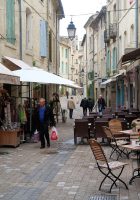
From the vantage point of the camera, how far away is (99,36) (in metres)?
49.9

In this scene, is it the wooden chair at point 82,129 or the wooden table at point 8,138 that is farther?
the wooden chair at point 82,129

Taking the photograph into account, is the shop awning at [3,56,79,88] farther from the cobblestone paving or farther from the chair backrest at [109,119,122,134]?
the chair backrest at [109,119,122,134]

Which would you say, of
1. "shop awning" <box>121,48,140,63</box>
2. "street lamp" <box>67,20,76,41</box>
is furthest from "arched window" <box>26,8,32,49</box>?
"shop awning" <box>121,48,140,63</box>

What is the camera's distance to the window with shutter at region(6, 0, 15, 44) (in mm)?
17875

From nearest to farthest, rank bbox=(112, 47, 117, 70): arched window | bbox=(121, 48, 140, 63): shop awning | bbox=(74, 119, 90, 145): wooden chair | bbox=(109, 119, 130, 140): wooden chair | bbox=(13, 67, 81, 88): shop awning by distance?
bbox=(109, 119, 130, 140): wooden chair → bbox=(74, 119, 90, 145): wooden chair → bbox=(13, 67, 81, 88): shop awning → bbox=(121, 48, 140, 63): shop awning → bbox=(112, 47, 117, 70): arched window

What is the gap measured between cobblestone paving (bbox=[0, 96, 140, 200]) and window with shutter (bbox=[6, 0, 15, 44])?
5.61m

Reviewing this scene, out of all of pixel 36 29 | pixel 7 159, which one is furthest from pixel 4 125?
pixel 36 29

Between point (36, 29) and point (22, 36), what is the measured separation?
161 inches

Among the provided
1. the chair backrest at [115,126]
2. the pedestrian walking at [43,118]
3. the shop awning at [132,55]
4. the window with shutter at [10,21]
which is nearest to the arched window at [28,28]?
the window with shutter at [10,21]

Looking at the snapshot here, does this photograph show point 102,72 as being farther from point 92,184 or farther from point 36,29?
point 92,184

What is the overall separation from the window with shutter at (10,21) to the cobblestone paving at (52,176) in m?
5.61

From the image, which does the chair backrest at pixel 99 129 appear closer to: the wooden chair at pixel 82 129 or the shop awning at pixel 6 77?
the wooden chair at pixel 82 129

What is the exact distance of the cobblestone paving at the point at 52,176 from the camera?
7812 mm

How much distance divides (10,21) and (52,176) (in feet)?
33.0
